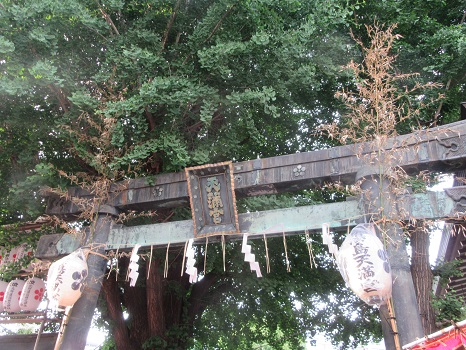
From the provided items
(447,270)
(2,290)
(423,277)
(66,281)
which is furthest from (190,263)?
(447,270)

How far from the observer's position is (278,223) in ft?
17.3

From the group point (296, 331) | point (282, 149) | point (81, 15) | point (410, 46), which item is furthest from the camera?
point (296, 331)

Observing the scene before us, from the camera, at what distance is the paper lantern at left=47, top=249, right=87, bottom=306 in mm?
5023

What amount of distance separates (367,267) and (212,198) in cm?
226

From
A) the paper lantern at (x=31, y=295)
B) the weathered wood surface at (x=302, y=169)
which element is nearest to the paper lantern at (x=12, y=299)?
the paper lantern at (x=31, y=295)

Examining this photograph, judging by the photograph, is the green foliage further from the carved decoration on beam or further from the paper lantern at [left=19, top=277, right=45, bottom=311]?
the paper lantern at [left=19, top=277, right=45, bottom=311]

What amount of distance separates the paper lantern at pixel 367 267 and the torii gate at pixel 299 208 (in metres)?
0.46

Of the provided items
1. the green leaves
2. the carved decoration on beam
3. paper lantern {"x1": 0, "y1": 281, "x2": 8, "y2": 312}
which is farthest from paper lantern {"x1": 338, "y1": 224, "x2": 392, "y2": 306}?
paper lantern {"x1": 0, "y1": 281, "x2": 8, "y2": 312}

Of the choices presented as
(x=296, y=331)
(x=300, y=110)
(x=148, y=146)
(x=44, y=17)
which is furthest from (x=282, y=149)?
(x=44, y=17)

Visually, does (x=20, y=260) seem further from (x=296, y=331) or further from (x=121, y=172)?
(x=296, y=331)

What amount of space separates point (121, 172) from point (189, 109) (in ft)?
4.55

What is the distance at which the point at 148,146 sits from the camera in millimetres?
6008

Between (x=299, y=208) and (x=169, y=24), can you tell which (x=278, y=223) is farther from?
(x=169, y=24)

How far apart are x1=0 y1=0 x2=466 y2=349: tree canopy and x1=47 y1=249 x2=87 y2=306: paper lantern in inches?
56.6
